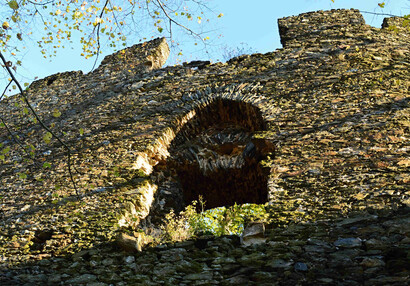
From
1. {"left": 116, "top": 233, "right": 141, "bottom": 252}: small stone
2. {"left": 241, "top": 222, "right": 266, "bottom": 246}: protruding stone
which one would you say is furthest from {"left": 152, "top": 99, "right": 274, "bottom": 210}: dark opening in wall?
{"left": 241, "top": 222, "right": 266, "bottom": 246}: protruding stone

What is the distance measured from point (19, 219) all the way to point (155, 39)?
487 centimetres

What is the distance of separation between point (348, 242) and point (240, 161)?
2331 millimetres

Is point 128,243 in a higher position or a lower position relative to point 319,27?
lower

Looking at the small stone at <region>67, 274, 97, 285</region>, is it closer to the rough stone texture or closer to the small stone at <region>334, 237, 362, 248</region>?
the rough stone texture

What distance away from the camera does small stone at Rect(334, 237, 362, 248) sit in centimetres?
283

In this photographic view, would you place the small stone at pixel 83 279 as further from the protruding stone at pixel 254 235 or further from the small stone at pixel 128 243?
the protruding stone at pixel 254 235

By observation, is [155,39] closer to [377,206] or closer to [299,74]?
[299,74]

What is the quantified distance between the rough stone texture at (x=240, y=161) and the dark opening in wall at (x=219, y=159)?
0.03 metres

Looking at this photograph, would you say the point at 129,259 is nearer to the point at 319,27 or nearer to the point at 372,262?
the point at 372,262

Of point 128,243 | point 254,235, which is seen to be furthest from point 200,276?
point 128,243

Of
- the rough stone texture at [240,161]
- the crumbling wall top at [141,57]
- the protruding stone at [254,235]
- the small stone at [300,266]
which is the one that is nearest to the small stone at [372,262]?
the rough stone texture at [240,161]

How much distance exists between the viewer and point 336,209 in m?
3.34

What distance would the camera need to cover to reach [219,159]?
522 centimetres

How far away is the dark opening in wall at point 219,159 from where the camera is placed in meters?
5.07
